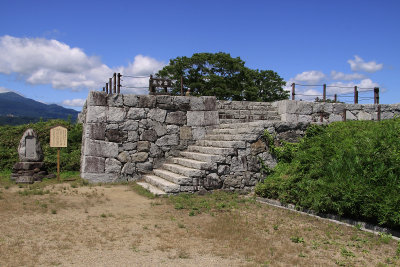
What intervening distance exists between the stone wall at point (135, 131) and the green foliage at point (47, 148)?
1261mm

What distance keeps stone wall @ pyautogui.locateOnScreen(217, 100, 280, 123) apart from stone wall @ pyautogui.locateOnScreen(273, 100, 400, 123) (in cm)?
41

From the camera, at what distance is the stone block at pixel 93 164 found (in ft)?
29.4

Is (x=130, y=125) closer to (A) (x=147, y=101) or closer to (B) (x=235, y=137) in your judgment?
(A) (x=147, y=101)

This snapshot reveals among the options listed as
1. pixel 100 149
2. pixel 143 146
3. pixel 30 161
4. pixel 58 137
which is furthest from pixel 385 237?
pixel 30 161

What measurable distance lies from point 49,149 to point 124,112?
12.3 ft

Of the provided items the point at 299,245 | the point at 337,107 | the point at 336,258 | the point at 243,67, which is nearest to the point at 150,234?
the point at 299,245

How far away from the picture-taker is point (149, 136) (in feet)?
31.3

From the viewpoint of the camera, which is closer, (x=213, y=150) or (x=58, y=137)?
(x=213, y=150)

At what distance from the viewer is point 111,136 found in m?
9.22

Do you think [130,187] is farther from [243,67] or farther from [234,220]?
[243,67]

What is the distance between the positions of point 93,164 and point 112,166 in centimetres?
49

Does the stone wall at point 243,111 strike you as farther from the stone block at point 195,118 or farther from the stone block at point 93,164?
the stone block at point 93,164

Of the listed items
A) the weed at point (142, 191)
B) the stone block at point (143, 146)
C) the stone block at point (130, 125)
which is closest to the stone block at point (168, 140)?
the stone block at point (143, 146)

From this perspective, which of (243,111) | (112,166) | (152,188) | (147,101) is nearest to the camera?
(152,188)
